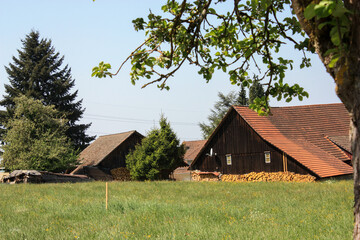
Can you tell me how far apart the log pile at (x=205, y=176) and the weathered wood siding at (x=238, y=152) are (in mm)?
633

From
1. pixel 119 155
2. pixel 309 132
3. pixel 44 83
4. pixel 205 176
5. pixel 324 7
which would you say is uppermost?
pixel 44 83

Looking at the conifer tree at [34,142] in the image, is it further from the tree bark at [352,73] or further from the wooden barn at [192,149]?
the tree bark at [352,73]

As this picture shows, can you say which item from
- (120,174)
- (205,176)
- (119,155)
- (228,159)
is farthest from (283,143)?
(119,155)

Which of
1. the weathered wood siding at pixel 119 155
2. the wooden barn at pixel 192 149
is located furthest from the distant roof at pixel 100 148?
the wooden barn at pixel 192 149

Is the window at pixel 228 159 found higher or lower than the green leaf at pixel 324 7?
lower

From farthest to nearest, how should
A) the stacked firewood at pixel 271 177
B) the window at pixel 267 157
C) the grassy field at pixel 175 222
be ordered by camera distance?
the window at pixel 267 157 < the stacked firewood at pixel 271 177 < the grassy field at pixel 175 222

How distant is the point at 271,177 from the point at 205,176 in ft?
27.9

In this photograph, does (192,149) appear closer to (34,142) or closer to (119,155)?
(119,155)

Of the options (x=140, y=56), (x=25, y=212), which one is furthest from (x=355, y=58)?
(x=25, y=212)

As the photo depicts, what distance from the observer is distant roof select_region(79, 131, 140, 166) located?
4776 cm

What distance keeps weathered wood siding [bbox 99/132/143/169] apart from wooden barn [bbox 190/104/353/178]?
536 inches

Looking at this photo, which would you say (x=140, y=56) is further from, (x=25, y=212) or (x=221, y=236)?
(x=25, y=212)

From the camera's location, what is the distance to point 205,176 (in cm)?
3791

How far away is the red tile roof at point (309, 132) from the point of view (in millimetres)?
29578
